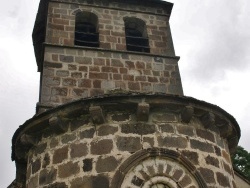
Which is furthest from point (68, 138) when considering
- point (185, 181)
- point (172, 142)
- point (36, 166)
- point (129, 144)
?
point (185, 181)

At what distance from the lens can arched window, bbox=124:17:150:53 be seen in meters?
9.95

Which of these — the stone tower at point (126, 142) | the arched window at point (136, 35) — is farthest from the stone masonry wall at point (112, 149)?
the arched window at point (136, 35)

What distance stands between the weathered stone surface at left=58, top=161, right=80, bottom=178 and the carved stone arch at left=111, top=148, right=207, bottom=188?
0.61 meters

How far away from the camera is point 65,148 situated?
19.1ft

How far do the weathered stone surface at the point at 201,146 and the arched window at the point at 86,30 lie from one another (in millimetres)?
4430

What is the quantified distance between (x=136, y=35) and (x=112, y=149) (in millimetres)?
5539

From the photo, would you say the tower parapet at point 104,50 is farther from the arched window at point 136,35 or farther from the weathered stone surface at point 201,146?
the weathered stone surface at point 201,146

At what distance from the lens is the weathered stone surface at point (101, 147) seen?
18.4ft

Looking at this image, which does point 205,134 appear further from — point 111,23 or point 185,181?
point 111,23

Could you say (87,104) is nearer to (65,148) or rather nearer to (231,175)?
(65,148)

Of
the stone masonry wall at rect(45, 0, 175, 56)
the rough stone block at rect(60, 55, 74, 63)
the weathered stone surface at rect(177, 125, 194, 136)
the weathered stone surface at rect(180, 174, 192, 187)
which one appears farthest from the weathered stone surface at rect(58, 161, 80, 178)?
the stone masonry wall at rect(45, 0, 175, 56)

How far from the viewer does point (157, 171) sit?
18.0 ft

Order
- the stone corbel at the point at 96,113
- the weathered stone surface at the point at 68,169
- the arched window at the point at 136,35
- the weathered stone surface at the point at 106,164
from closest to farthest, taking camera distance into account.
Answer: the weathered stone surface at the point at 106,164, the weathered stone surface at the point at 68,169, the stone corbel at the point at 96,113, the arched window at the point at 136,35

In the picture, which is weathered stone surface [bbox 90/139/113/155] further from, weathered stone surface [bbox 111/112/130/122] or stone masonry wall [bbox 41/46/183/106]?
stone masonry wall [bbox 41/46/183/106]
